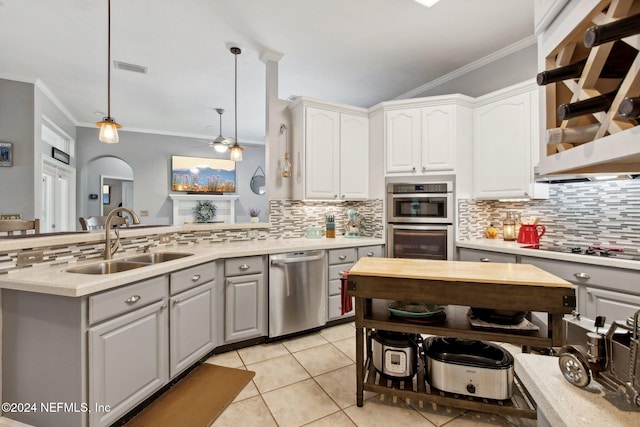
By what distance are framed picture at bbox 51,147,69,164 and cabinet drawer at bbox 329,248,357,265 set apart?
536 cm

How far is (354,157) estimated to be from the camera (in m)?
3.72

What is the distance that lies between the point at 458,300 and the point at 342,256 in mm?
1661

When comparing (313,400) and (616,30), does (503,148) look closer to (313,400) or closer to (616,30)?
(313,400)

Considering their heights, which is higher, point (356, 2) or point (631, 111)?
point (356, 2)

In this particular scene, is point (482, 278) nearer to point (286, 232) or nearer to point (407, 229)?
point (407, 229)

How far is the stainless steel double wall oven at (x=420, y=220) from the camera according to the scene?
3.35m

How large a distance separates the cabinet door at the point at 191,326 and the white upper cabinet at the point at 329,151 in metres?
1.57

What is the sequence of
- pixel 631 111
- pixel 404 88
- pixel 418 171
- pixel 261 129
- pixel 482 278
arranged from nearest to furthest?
pixel 631 111
pixel 482 278
pixel 418 171
pixel 404 88
pixel 261 129

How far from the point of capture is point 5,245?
1.68m

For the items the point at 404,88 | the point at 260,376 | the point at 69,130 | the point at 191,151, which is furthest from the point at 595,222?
the point at 69,130

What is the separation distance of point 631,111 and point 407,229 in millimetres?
3197

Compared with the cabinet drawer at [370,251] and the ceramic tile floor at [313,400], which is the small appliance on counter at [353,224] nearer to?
the cabinet drawer at [370,251]

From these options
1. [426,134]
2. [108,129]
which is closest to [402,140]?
[426,134]

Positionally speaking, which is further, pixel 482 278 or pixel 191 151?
pixel 191 151
